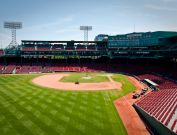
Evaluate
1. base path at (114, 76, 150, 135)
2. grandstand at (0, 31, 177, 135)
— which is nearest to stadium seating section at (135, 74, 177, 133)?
base path at (114, 76, 150, 135)

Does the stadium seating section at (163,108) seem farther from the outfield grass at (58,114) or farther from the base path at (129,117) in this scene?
the outfield grass at (58,114)

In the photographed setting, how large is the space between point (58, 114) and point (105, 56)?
221 ft

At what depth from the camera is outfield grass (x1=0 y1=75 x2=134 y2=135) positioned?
76.0ft

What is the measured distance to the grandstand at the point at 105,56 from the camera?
6831cm

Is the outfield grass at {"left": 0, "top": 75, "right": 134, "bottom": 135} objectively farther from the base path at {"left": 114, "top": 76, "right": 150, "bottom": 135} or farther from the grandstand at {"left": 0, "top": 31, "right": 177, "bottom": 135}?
the grandstand at {"left": 0, "top": 31, "right": 177, "bottom": 135}

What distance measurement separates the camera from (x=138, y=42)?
Result: 7850cm

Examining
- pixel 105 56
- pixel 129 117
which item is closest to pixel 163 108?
pixel 129 117

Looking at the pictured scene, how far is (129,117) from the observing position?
1121 inches

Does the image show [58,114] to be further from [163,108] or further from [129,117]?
[163,108]

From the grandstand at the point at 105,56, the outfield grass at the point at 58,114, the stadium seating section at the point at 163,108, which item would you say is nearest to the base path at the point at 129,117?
the outfield grass at the point at 58,114

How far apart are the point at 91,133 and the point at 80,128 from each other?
182cm

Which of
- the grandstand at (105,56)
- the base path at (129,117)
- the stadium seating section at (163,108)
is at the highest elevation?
the grandstand at (105,56)

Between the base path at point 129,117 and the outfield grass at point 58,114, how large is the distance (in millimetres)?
912

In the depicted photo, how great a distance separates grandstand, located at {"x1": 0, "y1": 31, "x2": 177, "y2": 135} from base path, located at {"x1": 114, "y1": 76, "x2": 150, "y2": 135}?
21.4m
